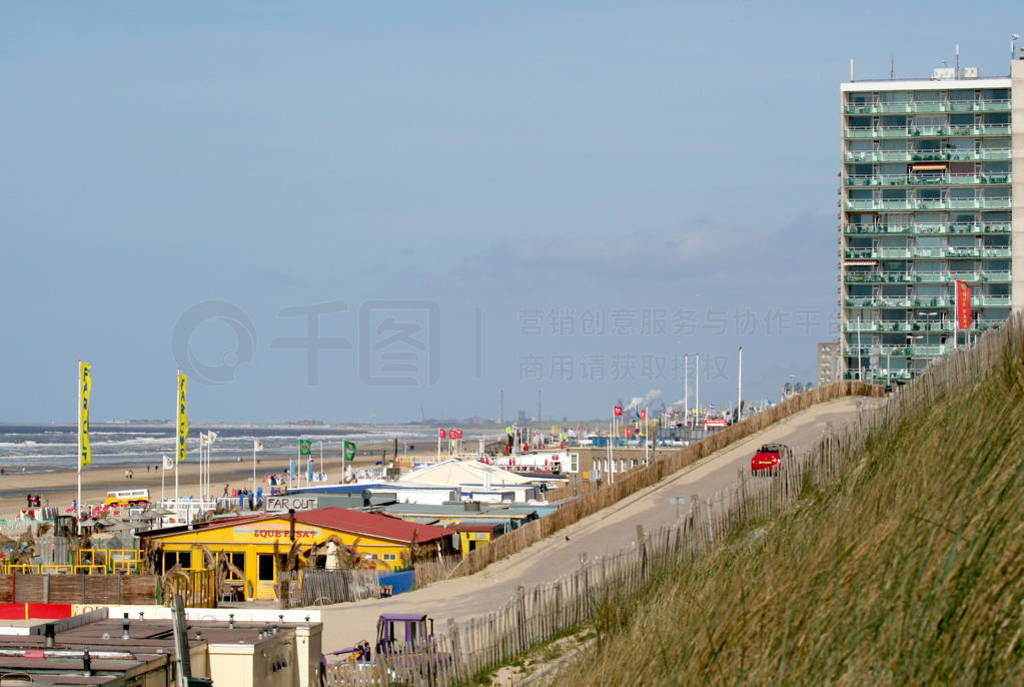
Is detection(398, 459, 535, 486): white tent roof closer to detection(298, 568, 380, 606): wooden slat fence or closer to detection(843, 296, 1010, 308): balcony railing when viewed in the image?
detection(843, 296, 1010, 308): balcony railing

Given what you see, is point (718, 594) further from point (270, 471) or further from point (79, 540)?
point (270, 471)

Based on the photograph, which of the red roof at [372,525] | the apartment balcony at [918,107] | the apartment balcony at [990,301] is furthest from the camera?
the apartment balcony at [918,107]

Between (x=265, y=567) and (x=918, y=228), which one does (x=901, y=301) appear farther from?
(x=265, y=567)

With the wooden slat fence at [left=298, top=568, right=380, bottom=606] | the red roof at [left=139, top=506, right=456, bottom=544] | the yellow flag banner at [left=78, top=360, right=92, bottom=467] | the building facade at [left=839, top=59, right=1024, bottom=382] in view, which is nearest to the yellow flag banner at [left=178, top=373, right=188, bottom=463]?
the yellow flag banner at [left=78, top=360, right=92, bottom=467]

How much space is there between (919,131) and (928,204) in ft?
16.5

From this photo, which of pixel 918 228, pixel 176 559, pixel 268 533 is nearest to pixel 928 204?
pixel 918 228

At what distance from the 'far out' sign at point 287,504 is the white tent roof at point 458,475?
72.7 feet

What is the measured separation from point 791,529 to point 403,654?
10.8 metres

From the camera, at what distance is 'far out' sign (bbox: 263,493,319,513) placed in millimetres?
38500

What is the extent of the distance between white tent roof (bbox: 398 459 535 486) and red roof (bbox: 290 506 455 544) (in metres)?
23.7

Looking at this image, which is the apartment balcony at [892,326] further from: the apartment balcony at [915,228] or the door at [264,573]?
the door at [264,573]

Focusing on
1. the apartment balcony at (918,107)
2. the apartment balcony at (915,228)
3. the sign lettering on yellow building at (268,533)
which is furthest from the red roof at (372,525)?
the apartment balcony at (918,107)

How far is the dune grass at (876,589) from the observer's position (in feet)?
20.2

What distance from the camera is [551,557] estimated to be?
32.2 meters
